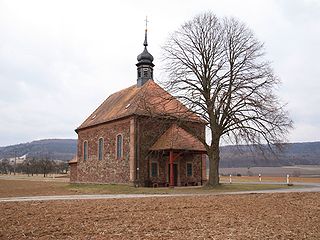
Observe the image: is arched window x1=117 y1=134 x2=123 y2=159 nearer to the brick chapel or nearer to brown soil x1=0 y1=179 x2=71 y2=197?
the brick chapel

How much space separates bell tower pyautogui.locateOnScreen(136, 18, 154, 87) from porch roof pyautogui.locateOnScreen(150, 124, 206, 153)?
8.67 metres

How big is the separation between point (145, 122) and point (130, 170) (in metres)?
4.28

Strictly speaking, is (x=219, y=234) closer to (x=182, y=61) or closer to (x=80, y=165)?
(x=182, y=61)

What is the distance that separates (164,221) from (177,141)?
20004mm

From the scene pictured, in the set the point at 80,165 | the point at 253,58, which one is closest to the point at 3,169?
the point at 80,165

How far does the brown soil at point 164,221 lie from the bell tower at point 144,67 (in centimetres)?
2593

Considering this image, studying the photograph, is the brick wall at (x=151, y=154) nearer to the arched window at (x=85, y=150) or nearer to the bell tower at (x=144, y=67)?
the bell tower at (x=144, y=67)

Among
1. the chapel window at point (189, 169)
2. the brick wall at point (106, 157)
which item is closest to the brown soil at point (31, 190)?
the brick wall at point (106, 157)

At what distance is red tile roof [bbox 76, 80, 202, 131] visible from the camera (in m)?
30.3

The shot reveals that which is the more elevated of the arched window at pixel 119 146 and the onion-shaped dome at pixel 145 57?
the onion-shaped dome at pixel 145 57

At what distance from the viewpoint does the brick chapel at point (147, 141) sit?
31.4 metres

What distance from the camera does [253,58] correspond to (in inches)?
1161

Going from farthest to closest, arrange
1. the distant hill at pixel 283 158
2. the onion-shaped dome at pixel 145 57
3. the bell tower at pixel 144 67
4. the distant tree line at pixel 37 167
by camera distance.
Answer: the distant tree line at pixel 37 167 < the onion-shaped dome at pixel 145 57 < the bell tower at pixel 144 67 < the distant hill at pixel 283 158

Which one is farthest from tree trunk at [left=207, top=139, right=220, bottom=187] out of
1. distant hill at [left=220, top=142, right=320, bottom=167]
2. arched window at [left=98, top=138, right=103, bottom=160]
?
arched window at [left=98, top=138, right=103, bottom=160]
